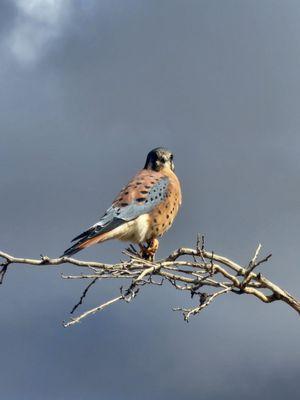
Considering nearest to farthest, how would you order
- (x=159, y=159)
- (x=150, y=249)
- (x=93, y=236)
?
(x=93, y=236), (x=150, y=249), (x=159, y=159)

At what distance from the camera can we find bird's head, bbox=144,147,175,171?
Result: 8250 mm

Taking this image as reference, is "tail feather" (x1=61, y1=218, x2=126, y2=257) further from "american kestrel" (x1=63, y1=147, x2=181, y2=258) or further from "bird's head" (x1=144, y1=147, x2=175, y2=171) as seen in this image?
"bird's head" (x1=144, y1=147, x2=175, y2=171)

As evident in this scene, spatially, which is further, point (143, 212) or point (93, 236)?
point (143, 212)

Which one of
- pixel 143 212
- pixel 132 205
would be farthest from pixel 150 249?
pixel 132 205

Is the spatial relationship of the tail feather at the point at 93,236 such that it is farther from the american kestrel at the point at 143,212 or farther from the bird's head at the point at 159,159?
the bird's head at the point at 159,159

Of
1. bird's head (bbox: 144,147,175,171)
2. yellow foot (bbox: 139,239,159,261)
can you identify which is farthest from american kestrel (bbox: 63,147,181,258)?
bird's head (bbox: 144,147,175,171)

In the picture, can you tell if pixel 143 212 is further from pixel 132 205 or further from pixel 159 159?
pixel 159 159

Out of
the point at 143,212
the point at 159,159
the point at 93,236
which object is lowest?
the point at 93,236

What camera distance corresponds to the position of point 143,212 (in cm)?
748

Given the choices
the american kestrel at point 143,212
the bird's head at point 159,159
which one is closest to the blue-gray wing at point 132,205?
the american kestrel at point 143,212

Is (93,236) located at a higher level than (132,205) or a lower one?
lower

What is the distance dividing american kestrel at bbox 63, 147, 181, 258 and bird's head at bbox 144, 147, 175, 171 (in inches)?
5.6

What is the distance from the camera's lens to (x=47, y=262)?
17.3 feet

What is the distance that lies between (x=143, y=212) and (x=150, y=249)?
0.41m
